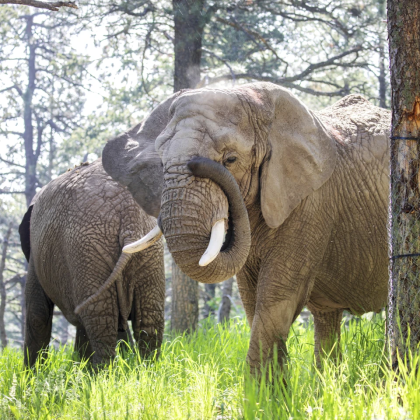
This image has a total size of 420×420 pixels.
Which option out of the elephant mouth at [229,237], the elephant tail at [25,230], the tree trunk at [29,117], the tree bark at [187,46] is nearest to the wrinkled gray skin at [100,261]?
the elephant tail at [25,230]

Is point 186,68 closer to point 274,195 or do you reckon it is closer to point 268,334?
point 274,195

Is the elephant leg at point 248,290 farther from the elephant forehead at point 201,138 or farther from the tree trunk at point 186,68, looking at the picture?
the tree trunk at point 186,68

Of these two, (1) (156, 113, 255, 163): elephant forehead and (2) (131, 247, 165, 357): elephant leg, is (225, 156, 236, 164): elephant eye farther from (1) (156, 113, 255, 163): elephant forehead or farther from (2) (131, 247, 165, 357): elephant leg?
(2) (131, 247, 165, 357): elephant leg

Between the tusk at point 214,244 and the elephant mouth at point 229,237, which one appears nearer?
the tusk at point 214,244

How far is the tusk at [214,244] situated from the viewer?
3562mm

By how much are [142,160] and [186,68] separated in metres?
4.62

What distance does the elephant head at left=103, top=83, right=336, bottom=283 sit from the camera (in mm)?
3801

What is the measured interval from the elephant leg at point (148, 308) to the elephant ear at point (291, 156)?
1.77 meters

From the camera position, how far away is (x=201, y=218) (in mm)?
3799

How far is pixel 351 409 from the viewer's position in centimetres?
300

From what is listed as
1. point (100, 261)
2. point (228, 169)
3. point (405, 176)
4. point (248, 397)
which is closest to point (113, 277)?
point (100, 261)

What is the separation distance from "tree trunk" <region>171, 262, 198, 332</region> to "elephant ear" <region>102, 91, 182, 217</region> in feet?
12.6

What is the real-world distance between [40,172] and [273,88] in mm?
17080

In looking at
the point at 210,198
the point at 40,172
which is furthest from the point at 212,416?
the point at 40,172
